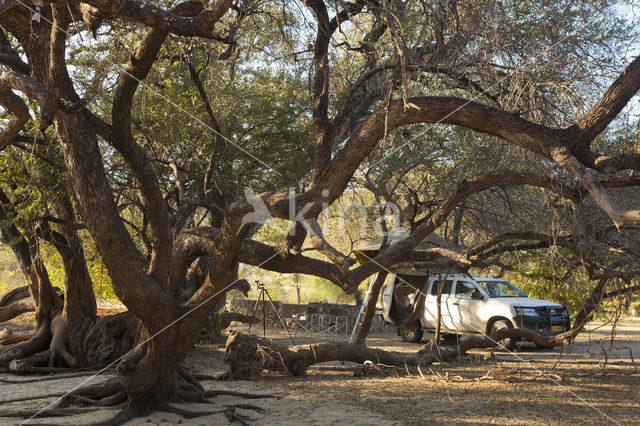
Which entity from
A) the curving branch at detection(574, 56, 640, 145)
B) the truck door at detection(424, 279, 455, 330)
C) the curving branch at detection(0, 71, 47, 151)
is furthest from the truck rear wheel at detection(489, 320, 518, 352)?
the curving branch at detection(0, 71, 47, 151)

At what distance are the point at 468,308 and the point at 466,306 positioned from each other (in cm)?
9

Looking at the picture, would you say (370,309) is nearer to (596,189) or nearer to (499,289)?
(499,289)

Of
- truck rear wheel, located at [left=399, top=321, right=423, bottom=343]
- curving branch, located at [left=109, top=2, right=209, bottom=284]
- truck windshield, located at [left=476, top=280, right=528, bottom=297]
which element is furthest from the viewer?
truck rear wheel, located at [left=399, top=321, right=423, bottom=343]

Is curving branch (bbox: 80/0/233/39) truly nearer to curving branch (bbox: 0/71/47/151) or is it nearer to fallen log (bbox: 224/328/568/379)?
curving branch (bbox: 0/71/47/151)

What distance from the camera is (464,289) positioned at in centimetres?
1415

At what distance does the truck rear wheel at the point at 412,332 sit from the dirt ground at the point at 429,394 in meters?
4.24

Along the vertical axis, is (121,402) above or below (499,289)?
below

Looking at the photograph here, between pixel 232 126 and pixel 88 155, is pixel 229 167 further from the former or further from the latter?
pixel 88 155

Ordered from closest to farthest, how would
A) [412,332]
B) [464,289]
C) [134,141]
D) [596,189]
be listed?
[596,189]
[134,141]
[464,289]
[412,332]

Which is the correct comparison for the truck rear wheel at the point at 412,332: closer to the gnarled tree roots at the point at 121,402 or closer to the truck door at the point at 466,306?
the truck door at the point at 466,306

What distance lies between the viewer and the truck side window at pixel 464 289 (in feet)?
45.6

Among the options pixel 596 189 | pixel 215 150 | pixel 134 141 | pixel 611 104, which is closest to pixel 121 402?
pixel 134 141

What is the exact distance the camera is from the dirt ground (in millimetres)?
6113

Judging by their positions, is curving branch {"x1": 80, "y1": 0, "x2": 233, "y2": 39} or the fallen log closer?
curving branch {"x1": 80, "y1": 0, "x2": 233, "y2": 39}
